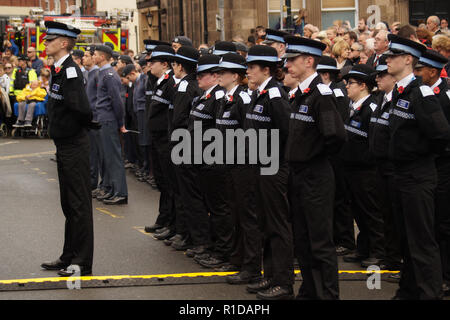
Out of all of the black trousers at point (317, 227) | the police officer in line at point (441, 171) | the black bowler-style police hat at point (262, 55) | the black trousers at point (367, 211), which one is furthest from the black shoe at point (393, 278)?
the black bowler-style police hat at point (262, 55)

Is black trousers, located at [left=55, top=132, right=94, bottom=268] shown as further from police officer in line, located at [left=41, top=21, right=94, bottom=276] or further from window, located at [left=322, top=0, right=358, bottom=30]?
window, located at [left=322, top=0, right=358, bottom=30]

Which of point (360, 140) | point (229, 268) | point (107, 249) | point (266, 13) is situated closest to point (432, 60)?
point (360, 140)

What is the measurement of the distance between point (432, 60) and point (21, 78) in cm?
1868

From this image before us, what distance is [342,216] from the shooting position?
10031 millimetres

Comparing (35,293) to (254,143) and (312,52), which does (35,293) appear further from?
(312,52)

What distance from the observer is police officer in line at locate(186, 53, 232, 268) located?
9352 mm

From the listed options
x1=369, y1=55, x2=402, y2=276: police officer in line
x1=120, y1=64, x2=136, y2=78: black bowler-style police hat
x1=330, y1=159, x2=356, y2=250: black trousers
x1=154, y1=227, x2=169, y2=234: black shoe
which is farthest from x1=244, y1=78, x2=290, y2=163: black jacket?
x1=120, y1=64, x2=136, y2=78: black bowler-style police hat

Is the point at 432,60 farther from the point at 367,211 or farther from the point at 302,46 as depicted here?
the point at 367,211

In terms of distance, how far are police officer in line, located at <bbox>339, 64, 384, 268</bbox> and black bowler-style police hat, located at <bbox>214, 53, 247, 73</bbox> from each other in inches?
57.4

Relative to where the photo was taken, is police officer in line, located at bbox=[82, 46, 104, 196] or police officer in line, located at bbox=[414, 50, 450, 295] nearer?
police officer in line, located at bbox=[414, 50, 450, 295]

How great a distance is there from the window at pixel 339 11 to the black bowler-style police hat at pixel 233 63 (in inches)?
843

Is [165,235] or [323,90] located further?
[165,235]

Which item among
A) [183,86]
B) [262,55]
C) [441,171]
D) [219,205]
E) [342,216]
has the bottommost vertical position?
[342,216]

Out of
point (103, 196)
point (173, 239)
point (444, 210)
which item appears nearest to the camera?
point (444, 210)
